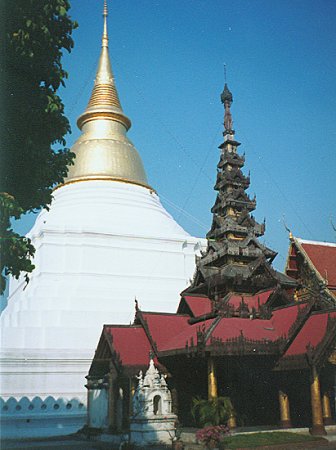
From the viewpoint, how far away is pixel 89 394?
20.0 m

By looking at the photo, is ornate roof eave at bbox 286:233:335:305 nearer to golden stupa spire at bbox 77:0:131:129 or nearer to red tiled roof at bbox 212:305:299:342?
red tiled roof at bbox 212:305:299:342

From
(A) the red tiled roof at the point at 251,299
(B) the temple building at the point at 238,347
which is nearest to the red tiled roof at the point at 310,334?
(B) the temple building at the point at 238,347

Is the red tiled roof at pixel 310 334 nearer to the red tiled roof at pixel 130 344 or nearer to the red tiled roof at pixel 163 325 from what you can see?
the red tiled roof at pixel 163 325

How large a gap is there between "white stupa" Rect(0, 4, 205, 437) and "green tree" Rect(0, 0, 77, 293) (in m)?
12.6

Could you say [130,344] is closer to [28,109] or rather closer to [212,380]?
[212,380]

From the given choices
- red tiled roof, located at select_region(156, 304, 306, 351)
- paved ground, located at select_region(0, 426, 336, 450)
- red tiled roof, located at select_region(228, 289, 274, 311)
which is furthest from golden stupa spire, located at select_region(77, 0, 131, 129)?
paved ground, located at select_region(0, 426, 336, 450)

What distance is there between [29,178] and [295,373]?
407 inches

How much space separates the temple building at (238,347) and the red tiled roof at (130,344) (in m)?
0.04

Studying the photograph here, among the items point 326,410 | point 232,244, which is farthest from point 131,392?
point 232,244

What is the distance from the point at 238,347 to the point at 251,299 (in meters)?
4.46

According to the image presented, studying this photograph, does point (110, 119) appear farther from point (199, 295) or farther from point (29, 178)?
point (29, 178)

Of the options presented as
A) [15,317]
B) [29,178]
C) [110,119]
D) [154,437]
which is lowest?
[154,437]

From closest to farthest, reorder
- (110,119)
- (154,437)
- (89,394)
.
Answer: (154,437)
(89,394)
(110,119)

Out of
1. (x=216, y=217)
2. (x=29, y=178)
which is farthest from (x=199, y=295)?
(x=29, y=178)
